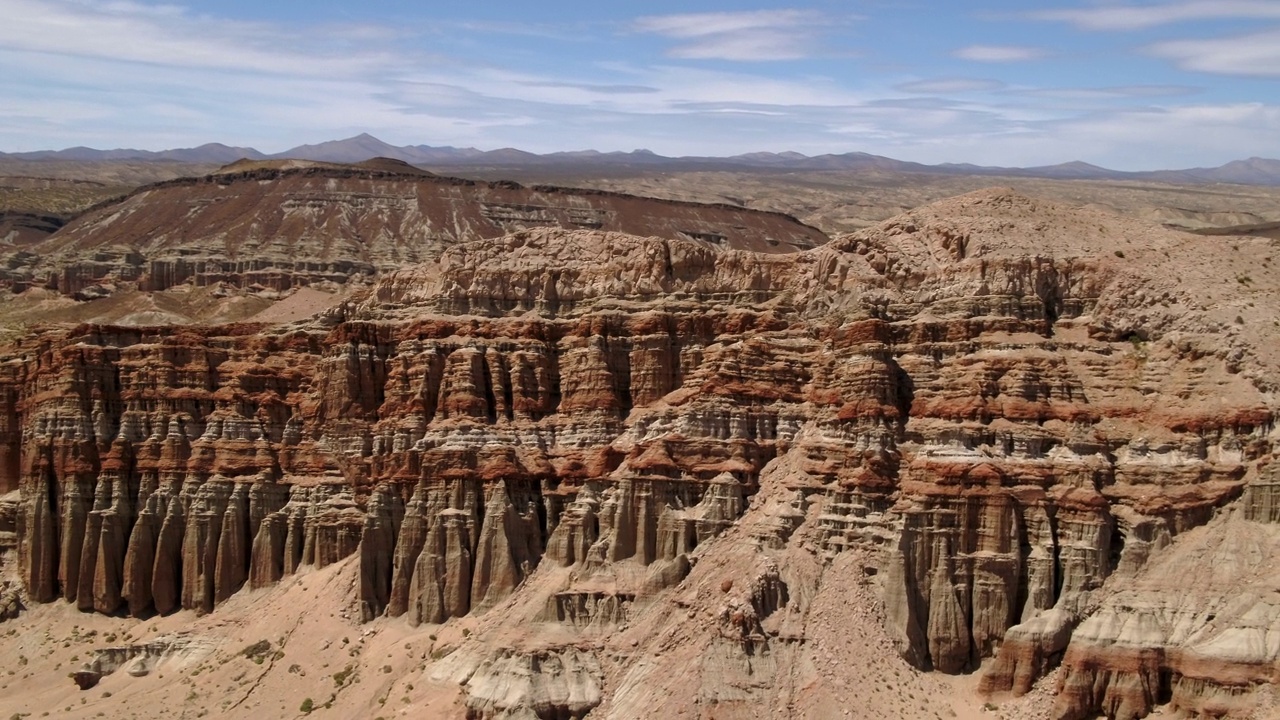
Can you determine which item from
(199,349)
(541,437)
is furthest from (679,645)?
(199,349)

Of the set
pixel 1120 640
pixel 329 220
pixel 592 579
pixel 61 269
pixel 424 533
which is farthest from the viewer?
pixel 329 220

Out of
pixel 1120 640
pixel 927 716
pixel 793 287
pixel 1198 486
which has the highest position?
pixel 793 287

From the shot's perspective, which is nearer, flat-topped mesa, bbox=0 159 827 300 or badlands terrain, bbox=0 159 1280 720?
badlands terrain, bbox=0 159 1280 720

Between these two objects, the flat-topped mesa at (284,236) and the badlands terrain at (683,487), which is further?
the flat-topped mesa at (284,236)

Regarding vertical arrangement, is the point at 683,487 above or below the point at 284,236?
below

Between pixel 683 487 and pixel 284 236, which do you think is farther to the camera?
pixel 284 236

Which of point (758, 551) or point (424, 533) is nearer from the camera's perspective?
point (758, 551)

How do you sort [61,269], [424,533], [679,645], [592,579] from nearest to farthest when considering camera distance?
[679,645], [592,579], [424,533], [61,269]

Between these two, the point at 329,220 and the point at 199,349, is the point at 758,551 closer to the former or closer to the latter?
the point at 199,349
